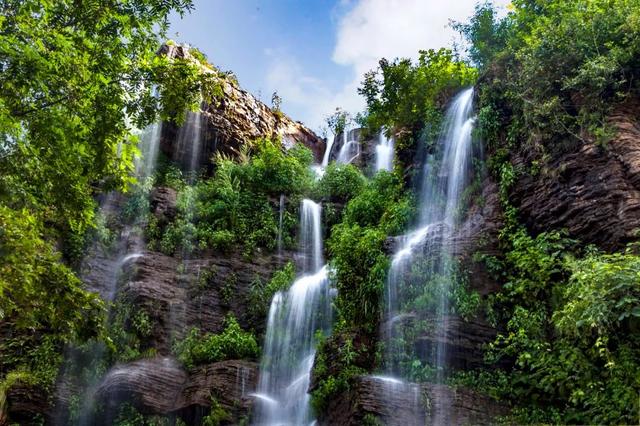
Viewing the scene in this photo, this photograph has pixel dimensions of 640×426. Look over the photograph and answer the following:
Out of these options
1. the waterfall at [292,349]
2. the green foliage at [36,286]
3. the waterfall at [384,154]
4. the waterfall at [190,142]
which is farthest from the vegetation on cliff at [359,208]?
the waterfall at [190,142]

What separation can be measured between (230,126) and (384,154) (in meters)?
6.39

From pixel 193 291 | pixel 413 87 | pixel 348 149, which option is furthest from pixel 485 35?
pixel 193 291

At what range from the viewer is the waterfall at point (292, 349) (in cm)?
1155

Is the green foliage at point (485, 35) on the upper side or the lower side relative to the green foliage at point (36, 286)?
upper

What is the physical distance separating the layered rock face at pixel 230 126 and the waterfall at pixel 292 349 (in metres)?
7.87

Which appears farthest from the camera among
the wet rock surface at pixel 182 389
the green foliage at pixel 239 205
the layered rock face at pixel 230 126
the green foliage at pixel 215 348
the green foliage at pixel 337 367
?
the layered rock face at pixel 230 126

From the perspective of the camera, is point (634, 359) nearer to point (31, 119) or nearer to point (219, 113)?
point (31, 119)

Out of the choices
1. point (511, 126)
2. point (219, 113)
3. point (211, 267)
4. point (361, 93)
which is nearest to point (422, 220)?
point (511, 126)

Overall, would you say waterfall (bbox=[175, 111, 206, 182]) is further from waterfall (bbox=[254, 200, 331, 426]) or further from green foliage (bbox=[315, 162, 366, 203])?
waterfall (bbox=[254, 200, 331, 426])

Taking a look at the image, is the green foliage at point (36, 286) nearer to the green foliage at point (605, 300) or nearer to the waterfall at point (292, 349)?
the waterfall at point (292, 349)

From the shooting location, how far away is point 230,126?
22.0 metres

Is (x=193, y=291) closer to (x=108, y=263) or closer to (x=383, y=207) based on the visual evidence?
(x=108, y=263)

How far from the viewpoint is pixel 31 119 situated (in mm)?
6809

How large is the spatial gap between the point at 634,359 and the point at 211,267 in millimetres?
11880
